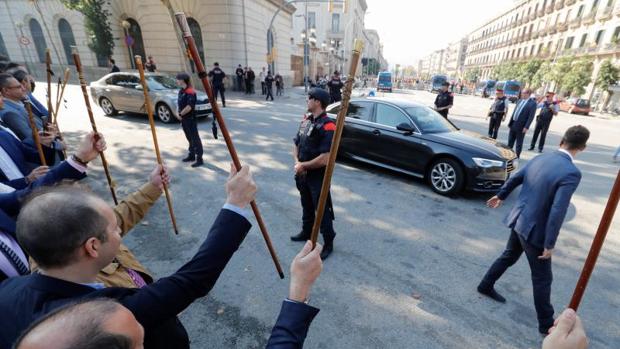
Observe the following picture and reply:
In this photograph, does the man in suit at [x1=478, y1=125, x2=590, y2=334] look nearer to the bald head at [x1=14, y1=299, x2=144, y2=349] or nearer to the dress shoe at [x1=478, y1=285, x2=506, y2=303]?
the dress shoe at [x1=478, y1=285, x2=506, y2=303]

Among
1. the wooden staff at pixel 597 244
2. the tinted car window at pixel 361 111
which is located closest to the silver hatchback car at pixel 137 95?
the tinted car window at pixel 361 111

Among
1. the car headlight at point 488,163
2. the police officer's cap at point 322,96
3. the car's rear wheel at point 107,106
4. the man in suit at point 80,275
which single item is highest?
the police officer's cap at point 322,96

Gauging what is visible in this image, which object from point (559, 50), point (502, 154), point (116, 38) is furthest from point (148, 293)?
point (559, 50)

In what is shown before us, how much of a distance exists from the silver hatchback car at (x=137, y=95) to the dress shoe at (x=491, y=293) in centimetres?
949

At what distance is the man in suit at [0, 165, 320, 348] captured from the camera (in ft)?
3.42

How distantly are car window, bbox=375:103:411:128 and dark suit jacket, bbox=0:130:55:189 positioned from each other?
5519mm

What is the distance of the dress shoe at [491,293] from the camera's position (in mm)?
3074

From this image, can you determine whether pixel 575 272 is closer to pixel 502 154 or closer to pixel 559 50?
pixel 502 154

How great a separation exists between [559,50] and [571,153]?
56132 millimetres

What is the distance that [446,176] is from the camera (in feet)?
18.2

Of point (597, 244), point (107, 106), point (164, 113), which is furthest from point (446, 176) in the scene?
point (107, 106)

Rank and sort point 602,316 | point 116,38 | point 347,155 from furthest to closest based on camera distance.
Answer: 1. point 116,38
2. point 347,155
3. point 602,316

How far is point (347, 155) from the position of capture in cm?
700

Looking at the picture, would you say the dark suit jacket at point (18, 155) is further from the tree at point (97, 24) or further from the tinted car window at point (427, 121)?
the tree at point (97, 24)
